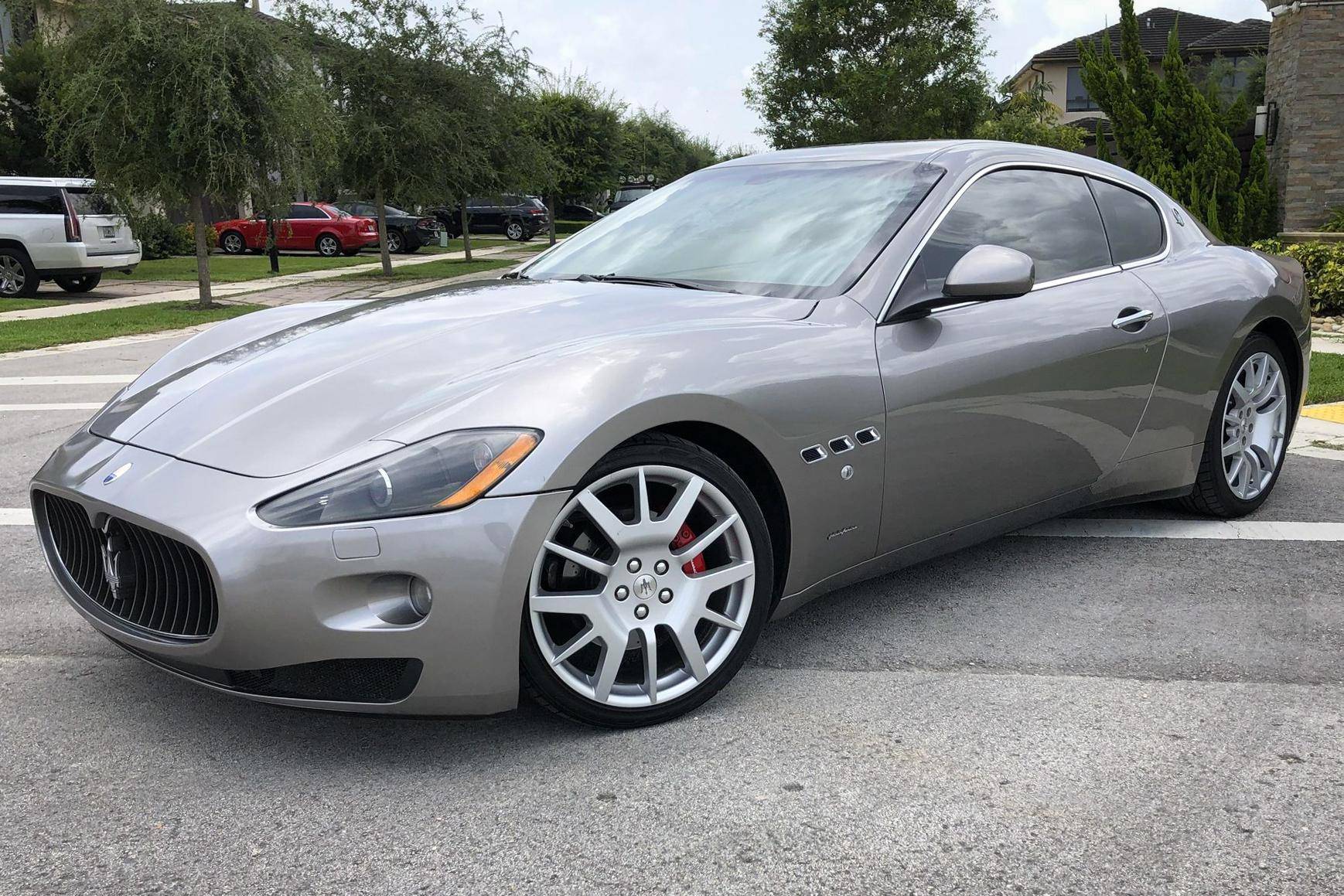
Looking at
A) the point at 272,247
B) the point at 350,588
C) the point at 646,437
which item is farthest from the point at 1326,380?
the point at 272,247

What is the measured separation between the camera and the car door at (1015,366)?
3.46 meters

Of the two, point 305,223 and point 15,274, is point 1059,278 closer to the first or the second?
point 15,274

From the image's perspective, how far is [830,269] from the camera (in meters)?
3.56

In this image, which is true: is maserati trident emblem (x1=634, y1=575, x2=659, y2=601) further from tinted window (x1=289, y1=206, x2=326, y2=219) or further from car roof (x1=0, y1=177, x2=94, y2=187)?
tinted window (x1=289, y1=206, x2=326, y2=219)

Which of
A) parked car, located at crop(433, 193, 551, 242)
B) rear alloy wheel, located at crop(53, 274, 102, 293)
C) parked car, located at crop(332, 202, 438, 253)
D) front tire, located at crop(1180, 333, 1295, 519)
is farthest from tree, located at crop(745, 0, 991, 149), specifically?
front tire, located at crop(1180, 333, 1295, 519)

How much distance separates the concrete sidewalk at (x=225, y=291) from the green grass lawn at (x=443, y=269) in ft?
1.02

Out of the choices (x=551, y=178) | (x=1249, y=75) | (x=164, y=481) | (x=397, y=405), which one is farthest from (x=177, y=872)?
(x=1249, y=75)

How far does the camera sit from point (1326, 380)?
8148 mm

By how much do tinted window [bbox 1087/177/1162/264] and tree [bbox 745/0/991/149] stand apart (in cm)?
3447

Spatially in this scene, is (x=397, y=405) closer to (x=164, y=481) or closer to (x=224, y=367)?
(x=164, y=481)

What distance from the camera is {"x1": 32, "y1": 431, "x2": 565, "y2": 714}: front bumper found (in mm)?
2545

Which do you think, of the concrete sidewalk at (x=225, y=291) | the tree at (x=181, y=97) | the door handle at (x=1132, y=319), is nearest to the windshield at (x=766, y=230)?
the door handle at (x=1132, y=319)

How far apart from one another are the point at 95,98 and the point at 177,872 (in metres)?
14.9

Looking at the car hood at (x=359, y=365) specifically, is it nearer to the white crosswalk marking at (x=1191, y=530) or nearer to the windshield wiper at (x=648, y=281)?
the windshield wiper at (x=648, y=281)
